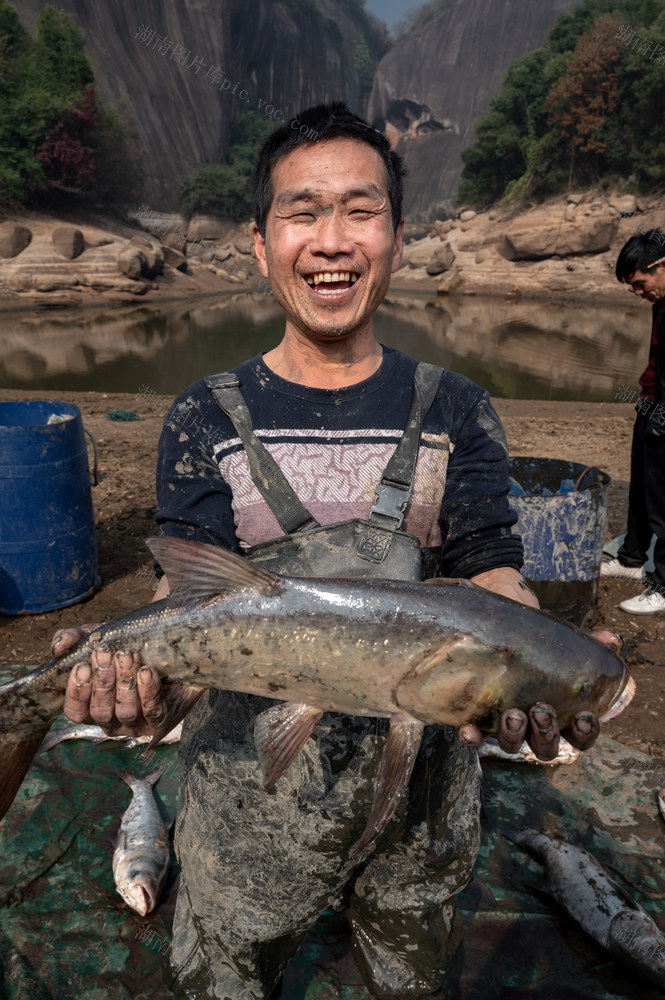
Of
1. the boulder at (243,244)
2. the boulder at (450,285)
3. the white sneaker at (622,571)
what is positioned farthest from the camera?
the boulder at (243,244)

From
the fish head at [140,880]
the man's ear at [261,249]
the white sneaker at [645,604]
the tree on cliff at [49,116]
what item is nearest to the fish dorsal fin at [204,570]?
the man's ear at [261,249]

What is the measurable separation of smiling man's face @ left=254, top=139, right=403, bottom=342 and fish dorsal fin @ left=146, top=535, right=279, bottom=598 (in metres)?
0.90

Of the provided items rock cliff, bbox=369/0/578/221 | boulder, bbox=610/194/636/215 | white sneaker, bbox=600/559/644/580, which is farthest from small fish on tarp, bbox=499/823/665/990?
rock cliff, bbox=369/0/578/221

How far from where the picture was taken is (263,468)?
232cm

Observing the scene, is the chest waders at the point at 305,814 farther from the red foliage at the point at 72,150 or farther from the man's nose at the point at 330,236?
the red foliage at the point at 72,150

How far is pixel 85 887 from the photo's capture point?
11.2 feet

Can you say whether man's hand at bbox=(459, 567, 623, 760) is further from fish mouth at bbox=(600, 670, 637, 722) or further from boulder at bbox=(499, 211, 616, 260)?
boulder at bbox=(499, 211, 616, 260)

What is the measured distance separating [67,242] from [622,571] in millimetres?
31103

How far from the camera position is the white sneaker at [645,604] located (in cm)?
619

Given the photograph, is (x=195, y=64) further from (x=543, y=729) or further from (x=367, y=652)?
(x=543, y=729)

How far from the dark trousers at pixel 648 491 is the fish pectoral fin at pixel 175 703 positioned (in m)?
5.33

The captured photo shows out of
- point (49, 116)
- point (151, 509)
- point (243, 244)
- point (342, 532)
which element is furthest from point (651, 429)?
point (243, 244)

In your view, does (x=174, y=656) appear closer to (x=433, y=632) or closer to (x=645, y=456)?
(x=433, y=632)

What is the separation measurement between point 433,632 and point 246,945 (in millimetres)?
1317
